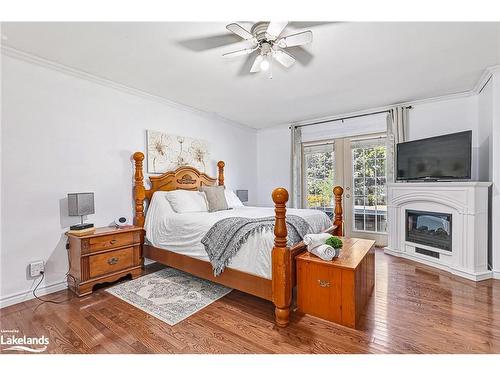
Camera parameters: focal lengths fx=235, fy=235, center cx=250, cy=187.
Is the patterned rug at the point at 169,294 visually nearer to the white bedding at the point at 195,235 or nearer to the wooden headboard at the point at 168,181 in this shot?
the white bedding at the point at 195,235

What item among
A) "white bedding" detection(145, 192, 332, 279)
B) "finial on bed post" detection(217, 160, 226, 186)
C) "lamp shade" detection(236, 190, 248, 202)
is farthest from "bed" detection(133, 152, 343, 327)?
"lamp shade" detection(236, 190, 248, 202)

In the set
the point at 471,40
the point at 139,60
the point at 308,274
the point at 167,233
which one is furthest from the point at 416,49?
the point at 167,233

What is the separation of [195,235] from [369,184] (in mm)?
3550

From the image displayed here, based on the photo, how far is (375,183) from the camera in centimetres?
449

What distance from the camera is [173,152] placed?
3873 millimetres

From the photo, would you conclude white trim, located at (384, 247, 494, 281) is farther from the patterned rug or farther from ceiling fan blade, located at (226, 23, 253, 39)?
ceiling fan blade, located at (226, 23, 253, 39)

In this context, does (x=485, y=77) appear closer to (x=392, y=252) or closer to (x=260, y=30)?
(x=392, y=252)

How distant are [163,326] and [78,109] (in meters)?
2.61

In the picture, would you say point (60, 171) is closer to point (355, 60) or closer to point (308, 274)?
point (308, 274)

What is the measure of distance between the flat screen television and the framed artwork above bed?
3.40 metres

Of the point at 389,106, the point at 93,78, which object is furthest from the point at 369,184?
the point at 93,78

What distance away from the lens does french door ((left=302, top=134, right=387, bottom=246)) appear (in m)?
4.46
